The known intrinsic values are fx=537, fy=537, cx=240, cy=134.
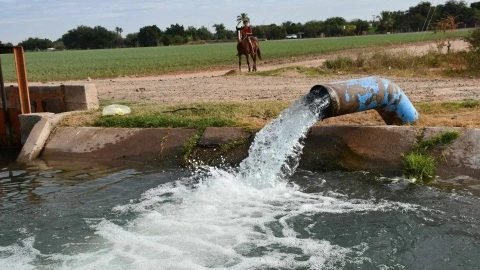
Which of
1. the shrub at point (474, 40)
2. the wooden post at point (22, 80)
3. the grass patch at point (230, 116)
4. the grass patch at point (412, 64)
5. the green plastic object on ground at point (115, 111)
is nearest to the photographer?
the grass patch at point (230, 116)

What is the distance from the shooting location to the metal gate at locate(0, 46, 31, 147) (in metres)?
10.3

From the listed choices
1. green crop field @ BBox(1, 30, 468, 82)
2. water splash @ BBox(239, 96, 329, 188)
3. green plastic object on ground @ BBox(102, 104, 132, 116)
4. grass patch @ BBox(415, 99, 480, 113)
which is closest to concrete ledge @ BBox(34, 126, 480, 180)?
water splash @ BBox(239, 96, 329, 188)

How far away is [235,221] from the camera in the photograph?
5832mm

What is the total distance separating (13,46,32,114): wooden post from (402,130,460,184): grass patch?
7.16 m

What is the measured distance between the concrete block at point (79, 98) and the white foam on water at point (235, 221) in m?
4.12

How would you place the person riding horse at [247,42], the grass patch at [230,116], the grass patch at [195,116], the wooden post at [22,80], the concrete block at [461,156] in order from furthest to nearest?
1. the person riding horse at [247,42]
2. the wooden post at [22,80]
3. the grass patch at [195,116]
4. the grass patch at [230,116]
5. the concrete block at [461,156]

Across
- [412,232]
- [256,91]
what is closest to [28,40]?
[256,91]

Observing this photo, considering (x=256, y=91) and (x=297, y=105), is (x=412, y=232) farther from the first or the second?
(x=256, y=91)

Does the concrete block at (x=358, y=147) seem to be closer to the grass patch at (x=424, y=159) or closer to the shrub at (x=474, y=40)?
the grass patch at (x=424, y=159)

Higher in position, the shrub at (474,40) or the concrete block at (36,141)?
the shrub at (474,40)

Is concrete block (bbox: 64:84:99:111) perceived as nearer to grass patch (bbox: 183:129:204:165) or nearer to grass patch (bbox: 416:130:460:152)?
grass patch (bbox: 183:129:204:165)

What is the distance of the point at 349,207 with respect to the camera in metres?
6.01

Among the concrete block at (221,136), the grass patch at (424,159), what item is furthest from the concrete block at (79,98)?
the grass patch at (424,159)

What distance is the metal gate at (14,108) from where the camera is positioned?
10305 mm
